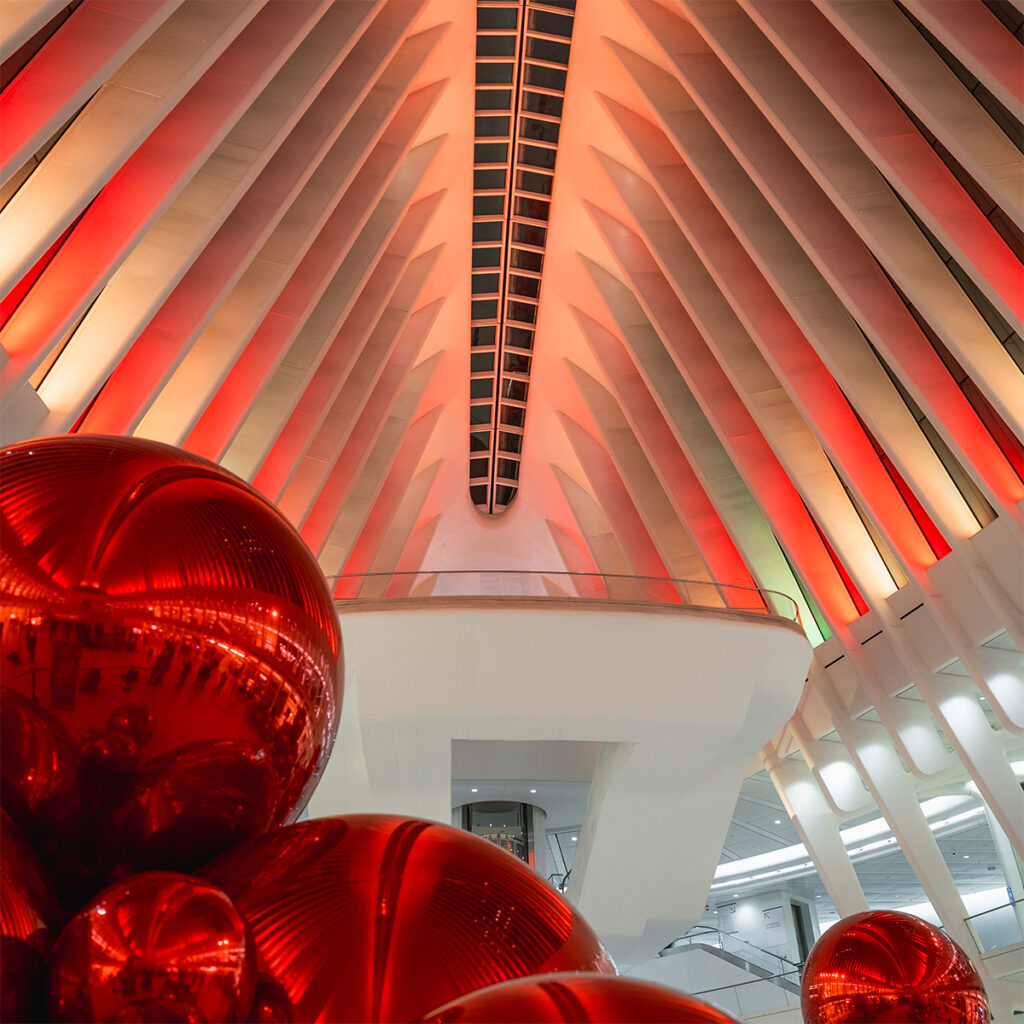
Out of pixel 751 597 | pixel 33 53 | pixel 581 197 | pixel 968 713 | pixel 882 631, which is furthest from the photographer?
pixel 581 197

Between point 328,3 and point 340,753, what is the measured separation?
9164mm

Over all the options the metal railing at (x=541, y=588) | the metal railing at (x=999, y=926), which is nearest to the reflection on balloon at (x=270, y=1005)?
the metal railing at (x=541, y=588)

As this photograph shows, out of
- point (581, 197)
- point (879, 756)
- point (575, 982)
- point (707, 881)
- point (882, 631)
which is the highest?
point (581, 197)

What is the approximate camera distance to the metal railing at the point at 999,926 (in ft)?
53.7

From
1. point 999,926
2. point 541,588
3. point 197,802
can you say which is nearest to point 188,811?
point 197,802

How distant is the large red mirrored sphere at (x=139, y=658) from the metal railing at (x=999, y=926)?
17740 millimetres

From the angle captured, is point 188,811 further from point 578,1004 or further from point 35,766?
point 578,1004

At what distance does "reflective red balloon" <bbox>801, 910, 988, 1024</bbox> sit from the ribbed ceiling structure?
750cm

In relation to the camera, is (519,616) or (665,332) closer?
(519,616)

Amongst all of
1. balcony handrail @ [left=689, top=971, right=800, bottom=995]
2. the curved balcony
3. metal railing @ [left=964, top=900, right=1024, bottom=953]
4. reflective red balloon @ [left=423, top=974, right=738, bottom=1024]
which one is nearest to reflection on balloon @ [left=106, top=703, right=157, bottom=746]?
reflective red balloon @ [left=423, top=974, right=738, bottom=1024]

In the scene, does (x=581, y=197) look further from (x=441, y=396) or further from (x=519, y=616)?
(x=519, y=616)

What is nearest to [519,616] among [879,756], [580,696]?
[580,696]

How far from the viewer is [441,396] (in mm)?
28125

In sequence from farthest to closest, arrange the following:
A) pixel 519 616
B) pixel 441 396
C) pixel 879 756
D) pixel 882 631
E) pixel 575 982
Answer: pixel 441 396 < pixel 879 756 < pixel 882 631 < pixel 519 616 < pixel 575 982
